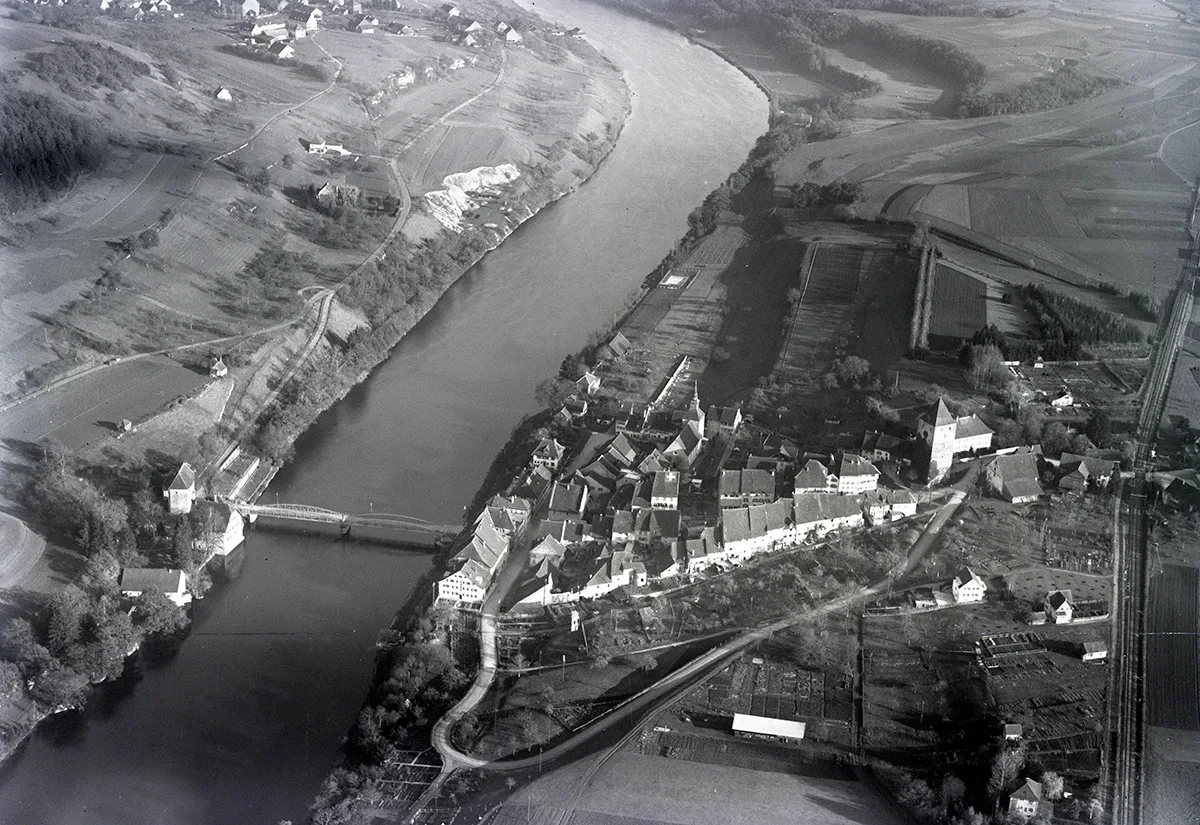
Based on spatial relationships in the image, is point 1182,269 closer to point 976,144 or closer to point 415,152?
point 976,144

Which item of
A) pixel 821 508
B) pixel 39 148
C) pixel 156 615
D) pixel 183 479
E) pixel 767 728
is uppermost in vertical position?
pixel 39 148

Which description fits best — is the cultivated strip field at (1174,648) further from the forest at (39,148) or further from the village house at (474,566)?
the forest at (39,148)

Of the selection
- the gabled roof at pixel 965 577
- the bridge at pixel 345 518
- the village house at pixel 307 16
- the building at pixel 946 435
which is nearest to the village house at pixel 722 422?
the building at pixel 946 435

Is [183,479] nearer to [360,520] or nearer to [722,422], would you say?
[360,520]

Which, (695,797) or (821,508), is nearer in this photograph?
(695,797)

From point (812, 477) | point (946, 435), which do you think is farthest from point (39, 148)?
point (946, 435)

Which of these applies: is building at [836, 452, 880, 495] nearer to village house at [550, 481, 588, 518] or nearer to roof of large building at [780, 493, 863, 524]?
roof of large building at [780, 493, 863, 524]

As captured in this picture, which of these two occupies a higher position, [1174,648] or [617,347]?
[1174,648]

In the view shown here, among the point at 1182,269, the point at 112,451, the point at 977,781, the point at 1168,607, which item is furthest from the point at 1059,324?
the point at 112,451
